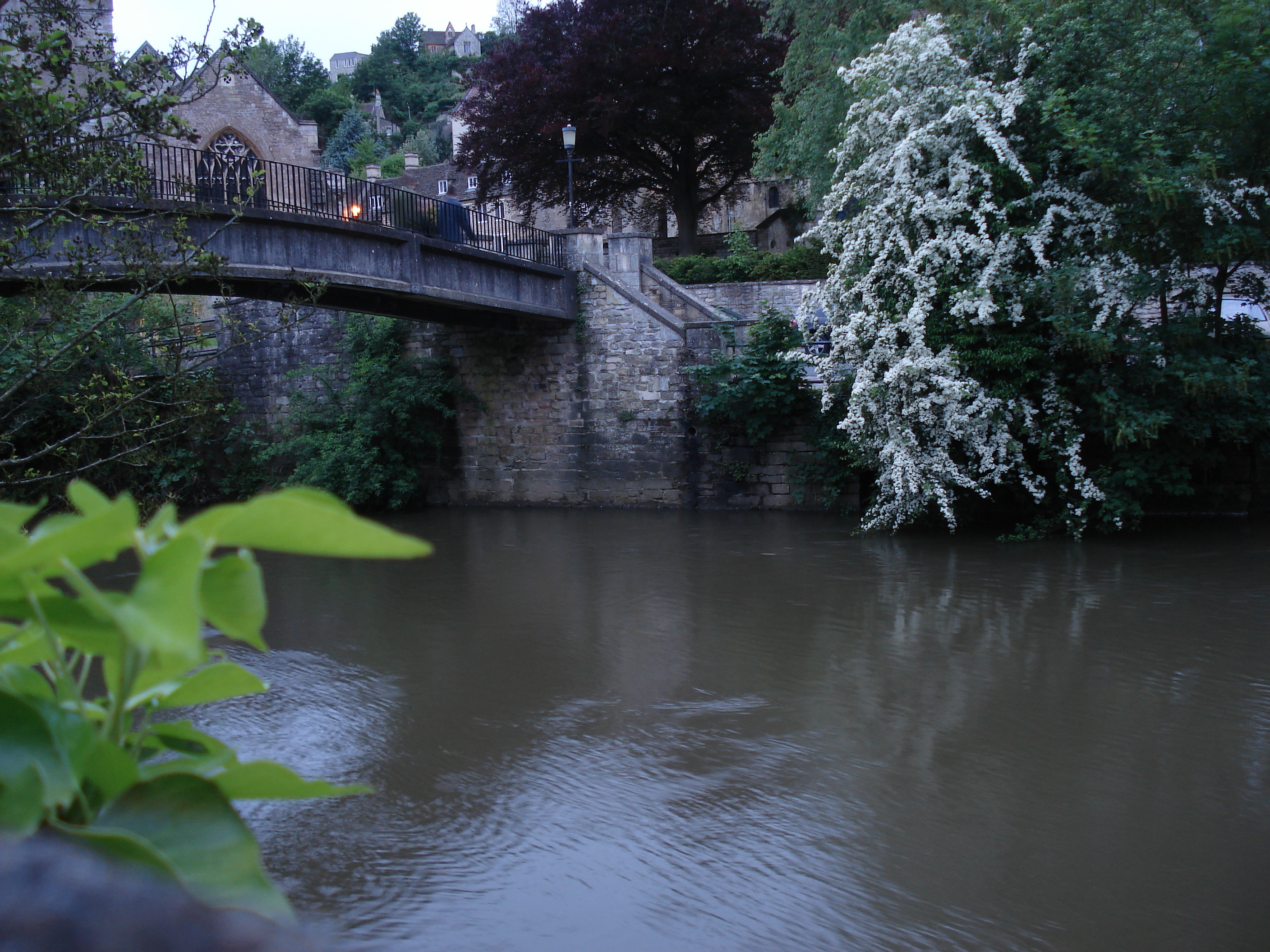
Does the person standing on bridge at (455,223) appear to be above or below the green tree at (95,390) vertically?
above

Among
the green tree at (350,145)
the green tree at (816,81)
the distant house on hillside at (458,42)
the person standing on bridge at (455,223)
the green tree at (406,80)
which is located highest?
the distant house on hillside at (458,42)

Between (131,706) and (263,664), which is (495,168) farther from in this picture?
(131,706)

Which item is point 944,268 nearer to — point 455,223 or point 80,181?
point 455,223

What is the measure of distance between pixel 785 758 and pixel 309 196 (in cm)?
1143

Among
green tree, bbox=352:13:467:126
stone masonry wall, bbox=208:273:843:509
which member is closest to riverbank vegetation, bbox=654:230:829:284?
stone masonry wall, bbox=208:273:843:509

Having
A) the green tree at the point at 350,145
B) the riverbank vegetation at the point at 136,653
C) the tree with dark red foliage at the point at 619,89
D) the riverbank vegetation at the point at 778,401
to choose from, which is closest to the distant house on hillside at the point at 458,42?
the green tree at the point at 350,145

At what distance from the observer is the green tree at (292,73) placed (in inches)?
2420

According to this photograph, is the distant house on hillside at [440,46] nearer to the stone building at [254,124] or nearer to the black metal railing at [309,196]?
the stone building at [254,124]

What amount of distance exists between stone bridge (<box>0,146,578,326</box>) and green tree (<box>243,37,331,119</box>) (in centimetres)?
4640

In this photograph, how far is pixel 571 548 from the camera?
48.7ft

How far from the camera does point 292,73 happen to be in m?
66.4

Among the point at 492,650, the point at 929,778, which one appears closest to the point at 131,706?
the point at 929,778

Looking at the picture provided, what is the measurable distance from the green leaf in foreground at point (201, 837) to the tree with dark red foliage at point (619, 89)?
2688 cm

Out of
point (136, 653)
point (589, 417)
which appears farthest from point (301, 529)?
point (589, 417)
